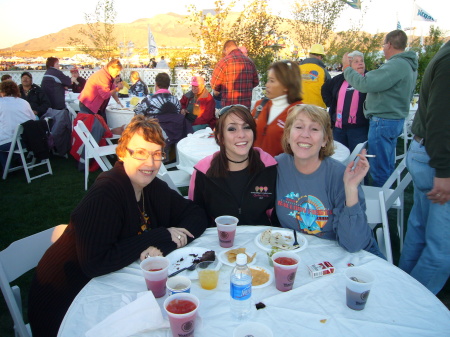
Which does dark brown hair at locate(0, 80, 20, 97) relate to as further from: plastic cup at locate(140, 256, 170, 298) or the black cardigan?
plastic cup at locate(140, 256, 170, 298)

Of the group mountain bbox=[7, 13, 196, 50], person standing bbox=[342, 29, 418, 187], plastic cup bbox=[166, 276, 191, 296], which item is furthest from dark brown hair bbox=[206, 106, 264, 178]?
mountain bbox=[7, 13, 196, 50]

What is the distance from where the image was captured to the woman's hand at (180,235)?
1688mm

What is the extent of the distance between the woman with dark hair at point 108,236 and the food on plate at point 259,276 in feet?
1.50

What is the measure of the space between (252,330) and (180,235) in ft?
2.61

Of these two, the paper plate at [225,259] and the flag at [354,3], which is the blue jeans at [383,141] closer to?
the paper plate at [225,259]

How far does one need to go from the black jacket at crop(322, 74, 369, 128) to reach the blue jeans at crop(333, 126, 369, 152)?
0.06m

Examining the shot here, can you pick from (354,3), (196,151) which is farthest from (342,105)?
(354,3)

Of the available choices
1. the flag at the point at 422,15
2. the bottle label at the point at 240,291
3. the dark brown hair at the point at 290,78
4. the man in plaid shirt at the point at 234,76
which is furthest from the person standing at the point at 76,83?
the flag at the point at 422,15

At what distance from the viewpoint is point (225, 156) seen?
2137 millimetres

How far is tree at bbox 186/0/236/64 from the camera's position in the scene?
911 centimetres

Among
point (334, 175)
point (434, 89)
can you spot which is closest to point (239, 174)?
point (334, 175)

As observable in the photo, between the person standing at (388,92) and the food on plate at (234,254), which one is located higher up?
the person standing at (388,92)

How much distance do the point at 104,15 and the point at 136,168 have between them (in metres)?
14.1

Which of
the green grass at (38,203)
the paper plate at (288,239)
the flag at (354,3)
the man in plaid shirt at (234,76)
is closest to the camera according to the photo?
the paper plate at (288,239)
